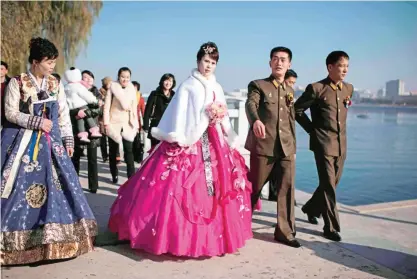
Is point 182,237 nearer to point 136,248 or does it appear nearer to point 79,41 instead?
point 136,248

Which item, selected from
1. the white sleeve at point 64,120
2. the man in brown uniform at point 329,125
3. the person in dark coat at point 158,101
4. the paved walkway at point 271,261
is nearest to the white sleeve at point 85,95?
the person in dark coat at point 158,101

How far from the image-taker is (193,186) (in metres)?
3.52

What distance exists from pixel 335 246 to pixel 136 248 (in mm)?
1769

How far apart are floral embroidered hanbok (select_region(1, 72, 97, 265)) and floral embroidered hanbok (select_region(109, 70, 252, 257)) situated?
456mm

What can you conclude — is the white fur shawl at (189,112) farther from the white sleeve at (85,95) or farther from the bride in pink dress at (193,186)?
the white sleeve at (85,95)

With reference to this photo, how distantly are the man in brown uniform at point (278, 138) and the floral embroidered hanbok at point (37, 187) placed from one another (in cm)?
162

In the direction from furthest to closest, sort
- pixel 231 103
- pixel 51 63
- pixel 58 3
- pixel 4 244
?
pixel 58 3 < pixel 231 103 < pixel 51 63 < pixel 4 244

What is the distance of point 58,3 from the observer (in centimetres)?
1552

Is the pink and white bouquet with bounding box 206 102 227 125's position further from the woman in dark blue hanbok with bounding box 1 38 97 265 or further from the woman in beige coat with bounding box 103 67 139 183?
the woman in beige coat with bounding box 103 67 139 183

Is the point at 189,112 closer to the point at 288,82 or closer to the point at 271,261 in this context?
the point at 271,261

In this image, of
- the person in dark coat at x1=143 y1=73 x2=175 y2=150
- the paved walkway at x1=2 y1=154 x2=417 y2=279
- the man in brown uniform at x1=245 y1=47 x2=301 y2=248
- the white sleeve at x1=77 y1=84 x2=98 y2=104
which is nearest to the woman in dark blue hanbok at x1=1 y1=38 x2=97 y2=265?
the paved walkway at x1=2 y1=154 x2=417 y2=279

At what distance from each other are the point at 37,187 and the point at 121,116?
304cm

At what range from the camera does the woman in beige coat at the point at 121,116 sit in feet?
20.2

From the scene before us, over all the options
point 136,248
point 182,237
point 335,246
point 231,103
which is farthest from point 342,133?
point 231,103
